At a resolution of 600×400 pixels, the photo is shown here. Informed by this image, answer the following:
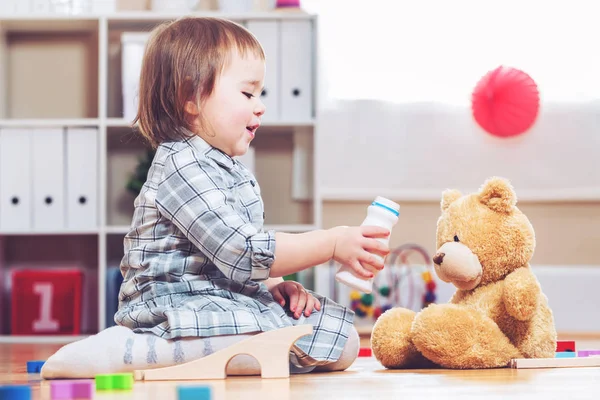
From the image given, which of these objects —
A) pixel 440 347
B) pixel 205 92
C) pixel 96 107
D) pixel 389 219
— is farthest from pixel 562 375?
pixel 96 107

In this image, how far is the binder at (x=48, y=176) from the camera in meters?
2.26

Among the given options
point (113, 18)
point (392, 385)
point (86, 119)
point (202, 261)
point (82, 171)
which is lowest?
point (392, 385)

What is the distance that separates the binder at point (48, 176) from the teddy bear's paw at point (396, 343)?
1.30 metres

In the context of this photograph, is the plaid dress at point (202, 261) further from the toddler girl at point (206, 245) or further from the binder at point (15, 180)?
the binder at point (15, 180)

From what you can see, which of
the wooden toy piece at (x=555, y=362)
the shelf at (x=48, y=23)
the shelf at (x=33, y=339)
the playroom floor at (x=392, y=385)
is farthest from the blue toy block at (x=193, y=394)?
the shelf at (x=48, y=23)

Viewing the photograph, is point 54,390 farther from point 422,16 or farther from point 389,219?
point 422,16

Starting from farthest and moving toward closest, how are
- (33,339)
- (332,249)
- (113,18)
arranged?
(113,18) < (33,339) < (332,249)

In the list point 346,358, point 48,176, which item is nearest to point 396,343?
point 346,358

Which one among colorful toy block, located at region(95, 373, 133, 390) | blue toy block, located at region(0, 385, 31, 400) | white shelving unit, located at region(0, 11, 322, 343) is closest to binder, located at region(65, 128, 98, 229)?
white shelving unit, located at region(0, 11, 322, 343)

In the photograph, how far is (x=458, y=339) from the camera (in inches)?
44.1

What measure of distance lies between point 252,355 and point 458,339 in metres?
0.30

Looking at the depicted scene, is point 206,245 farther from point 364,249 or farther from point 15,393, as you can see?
point 15,393

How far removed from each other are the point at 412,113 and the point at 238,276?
5.14 feet

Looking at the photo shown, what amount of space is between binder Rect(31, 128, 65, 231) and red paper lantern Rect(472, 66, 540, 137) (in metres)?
1.17
